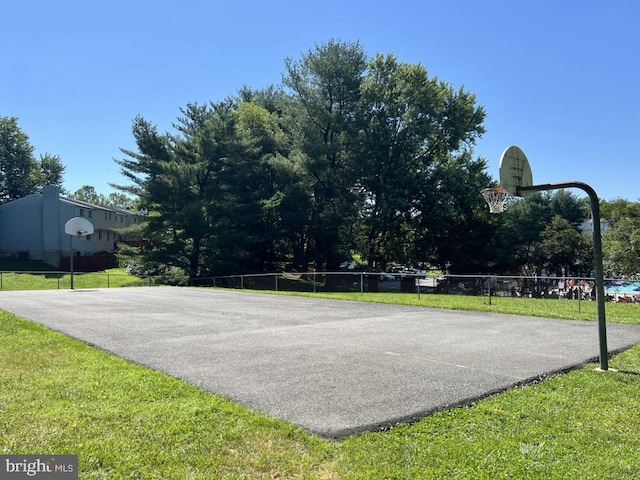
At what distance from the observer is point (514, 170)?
628 centimetres

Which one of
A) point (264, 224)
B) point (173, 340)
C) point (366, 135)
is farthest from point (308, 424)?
point (264, 224)

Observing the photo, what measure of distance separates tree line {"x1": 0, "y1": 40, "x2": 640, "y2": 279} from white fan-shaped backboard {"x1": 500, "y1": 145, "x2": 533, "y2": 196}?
22.9 meters

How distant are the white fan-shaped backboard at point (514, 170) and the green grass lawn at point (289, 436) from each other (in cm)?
263

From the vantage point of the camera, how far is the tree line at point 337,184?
3002 cm

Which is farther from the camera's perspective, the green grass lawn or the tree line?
the tree line

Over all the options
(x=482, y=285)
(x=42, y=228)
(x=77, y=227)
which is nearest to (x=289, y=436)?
(x=482, y=285)

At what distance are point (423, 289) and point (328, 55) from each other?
20.4 m

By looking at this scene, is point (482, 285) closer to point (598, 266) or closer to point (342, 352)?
point (598, 266)

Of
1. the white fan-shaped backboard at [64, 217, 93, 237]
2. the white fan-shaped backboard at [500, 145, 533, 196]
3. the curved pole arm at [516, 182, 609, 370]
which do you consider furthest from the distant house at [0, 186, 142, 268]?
the curved pole arm at [516, 182, 609, 370]

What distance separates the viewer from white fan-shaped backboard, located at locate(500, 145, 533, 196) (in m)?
6.11

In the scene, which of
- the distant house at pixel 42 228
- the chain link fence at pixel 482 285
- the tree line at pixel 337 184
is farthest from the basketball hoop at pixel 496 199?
the distant house at pixel 42 228

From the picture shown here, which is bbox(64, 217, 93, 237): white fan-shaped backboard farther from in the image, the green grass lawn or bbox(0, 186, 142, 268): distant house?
the green grass lawn

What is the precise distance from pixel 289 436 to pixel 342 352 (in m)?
3.15

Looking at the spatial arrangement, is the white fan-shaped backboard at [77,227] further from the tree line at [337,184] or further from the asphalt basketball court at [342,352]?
the asphalt basketball court at [342,352]
